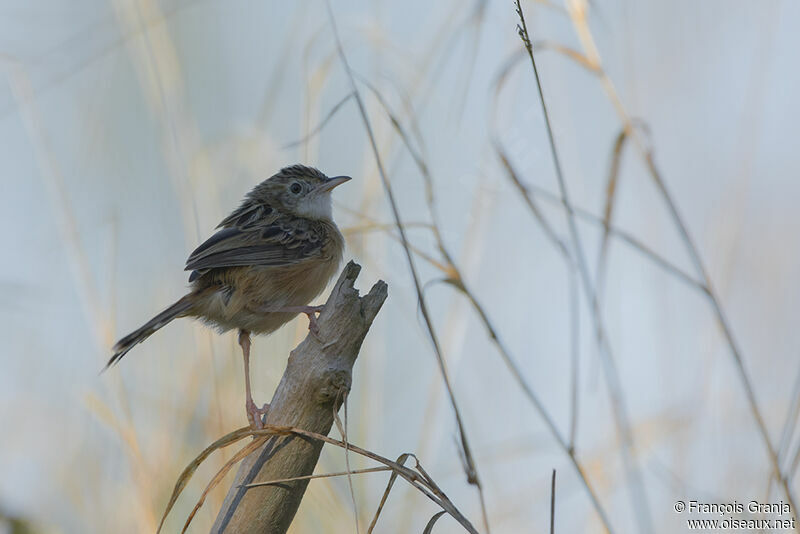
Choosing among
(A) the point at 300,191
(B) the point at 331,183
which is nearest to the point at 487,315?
(B) the point at 331,183

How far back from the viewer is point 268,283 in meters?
4.60

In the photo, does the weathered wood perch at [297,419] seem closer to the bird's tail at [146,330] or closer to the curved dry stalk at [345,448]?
the curved dry stalk at [345,448]

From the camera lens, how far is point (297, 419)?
2.59 metres

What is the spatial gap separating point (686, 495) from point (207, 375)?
2922mm

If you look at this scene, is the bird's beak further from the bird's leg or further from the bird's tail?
the bird's tail

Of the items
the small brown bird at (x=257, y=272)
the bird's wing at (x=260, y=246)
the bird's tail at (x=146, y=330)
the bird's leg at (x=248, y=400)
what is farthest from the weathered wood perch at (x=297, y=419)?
the bird's wing at (x=260, y=246)

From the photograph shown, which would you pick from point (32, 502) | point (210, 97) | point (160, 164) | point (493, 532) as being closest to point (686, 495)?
point (493, 532)

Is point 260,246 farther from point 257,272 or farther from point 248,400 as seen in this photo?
point 248,400

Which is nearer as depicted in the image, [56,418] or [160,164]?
[56,418]

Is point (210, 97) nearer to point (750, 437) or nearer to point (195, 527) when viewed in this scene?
point (195, 527)

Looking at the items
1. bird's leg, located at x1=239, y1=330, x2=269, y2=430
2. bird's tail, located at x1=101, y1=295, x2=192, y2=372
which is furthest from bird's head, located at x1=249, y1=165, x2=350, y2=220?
bird's tail, located at x1=101, y1=295, x2=192, y2=372

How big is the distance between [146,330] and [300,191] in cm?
201

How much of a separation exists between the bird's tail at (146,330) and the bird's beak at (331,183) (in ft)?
5.13

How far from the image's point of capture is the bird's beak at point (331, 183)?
5492 millimetres
